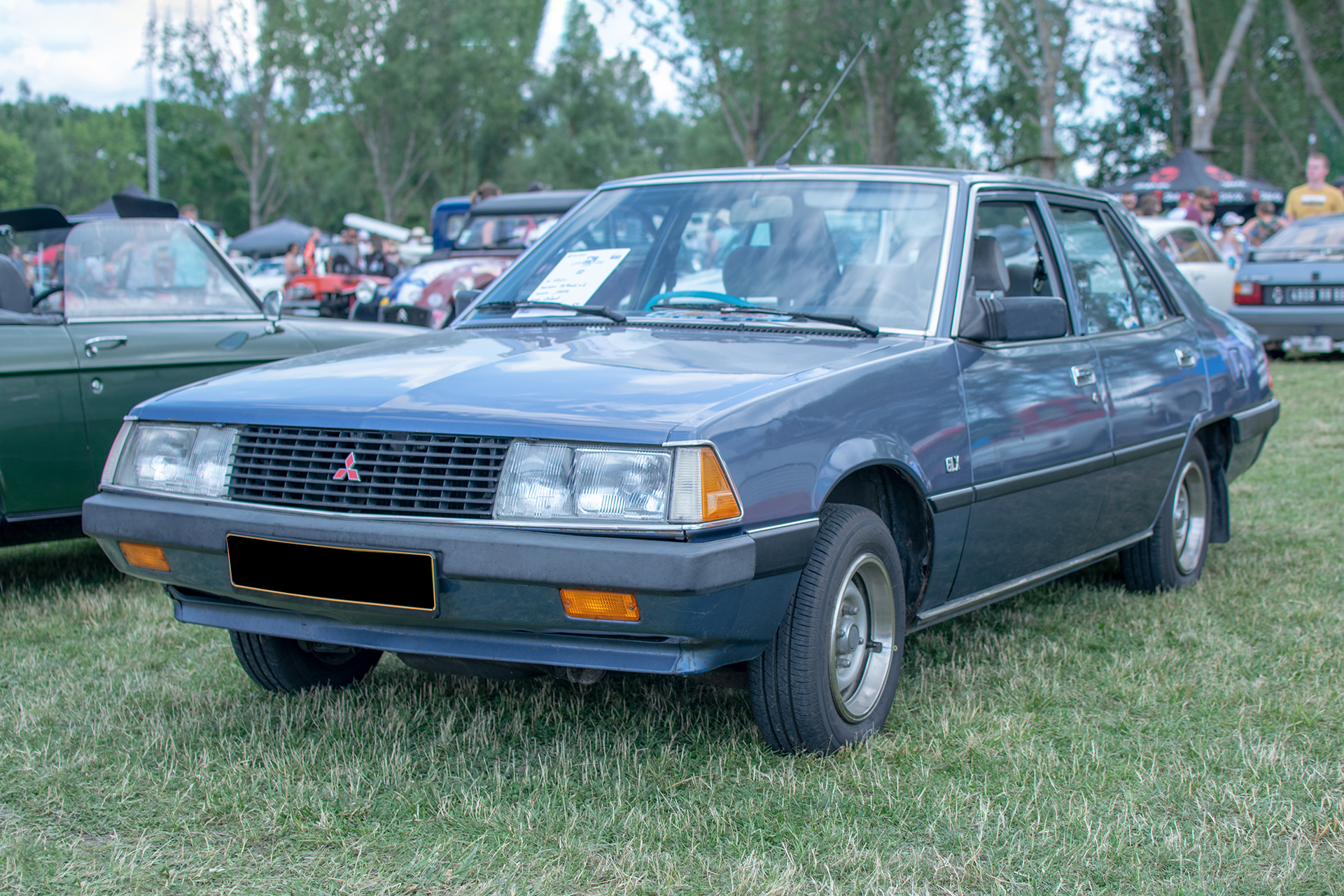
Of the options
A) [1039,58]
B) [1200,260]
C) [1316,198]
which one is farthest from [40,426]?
[1039,58]

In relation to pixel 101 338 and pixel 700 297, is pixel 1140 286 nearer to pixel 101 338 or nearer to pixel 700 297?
pixel 700 297

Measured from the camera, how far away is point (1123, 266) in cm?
479

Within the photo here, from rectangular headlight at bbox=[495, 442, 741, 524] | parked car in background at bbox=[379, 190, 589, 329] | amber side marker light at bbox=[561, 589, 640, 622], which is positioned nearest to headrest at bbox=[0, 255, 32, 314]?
rectangular headlight at bbox=[495, 442, 741, 524]

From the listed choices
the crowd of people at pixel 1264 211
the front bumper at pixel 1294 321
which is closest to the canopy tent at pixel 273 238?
the crowd of people at pixel 1264 211

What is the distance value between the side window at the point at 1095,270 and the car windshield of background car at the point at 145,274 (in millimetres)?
3411

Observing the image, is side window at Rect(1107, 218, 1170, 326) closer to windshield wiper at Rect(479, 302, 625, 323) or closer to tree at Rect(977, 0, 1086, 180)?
windshield wiper at Rect(479, 302, 625, 323)

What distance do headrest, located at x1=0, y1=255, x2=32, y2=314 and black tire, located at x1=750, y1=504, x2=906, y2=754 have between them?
3.68 m

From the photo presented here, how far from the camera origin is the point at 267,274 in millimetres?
30219

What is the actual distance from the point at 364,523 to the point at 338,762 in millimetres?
731

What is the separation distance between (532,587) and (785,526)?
56 centimetres

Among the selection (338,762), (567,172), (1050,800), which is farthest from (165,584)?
(567,172)

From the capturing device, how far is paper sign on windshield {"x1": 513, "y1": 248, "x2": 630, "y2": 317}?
390 centimetres

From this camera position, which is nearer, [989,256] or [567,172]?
[989,256]

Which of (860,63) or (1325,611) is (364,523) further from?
(860,63)
